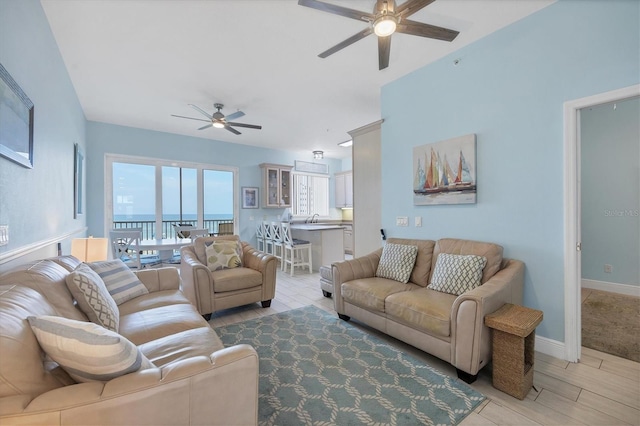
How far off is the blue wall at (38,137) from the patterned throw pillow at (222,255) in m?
1.46

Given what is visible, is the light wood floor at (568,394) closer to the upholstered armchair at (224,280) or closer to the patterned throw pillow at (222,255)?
the upholstered armchair at (224,280)

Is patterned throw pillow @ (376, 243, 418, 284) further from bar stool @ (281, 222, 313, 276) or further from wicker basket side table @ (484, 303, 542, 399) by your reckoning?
bar stool @ (281, 222, 313, 276)

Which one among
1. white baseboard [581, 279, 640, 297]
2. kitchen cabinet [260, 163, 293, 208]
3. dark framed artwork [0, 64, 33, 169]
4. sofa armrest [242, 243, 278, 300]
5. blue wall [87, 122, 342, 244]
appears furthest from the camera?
kitchen cabinet [260, 163, 293, 208]

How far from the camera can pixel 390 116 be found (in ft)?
11.9

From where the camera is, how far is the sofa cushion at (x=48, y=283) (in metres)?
1.36

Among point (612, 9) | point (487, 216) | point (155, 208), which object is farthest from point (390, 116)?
point (155, 208)

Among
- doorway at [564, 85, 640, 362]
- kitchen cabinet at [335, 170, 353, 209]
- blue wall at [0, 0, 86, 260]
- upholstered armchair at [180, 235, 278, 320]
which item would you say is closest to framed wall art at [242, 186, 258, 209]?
kitchen cabinet at [335, 170, 353, 209]

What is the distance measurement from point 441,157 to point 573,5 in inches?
59.1

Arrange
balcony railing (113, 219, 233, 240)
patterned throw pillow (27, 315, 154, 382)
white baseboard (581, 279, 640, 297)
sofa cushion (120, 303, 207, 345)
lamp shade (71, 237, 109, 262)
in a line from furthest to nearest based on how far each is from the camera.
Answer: balcony railing (113, 219, 233, 240) → white baseboard (581, 279, 640, 297) → lamp shade (71, 237, 109, 262) → sofa cushion (120, 303, 207, 345) → patterned throw pillow (27, 315, 154, 382)

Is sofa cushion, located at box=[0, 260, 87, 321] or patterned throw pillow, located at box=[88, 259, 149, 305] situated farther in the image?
patterned throw pillow, located at box=[88, 259, 149, 305]

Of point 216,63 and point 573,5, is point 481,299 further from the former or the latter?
point 216,63

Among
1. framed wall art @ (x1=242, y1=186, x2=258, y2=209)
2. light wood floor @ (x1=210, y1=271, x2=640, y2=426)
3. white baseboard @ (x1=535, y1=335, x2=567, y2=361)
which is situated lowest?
light wood floor @ (x1=210, y1=271, x2=640, y2=426)

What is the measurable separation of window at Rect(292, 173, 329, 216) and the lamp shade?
16.6ft

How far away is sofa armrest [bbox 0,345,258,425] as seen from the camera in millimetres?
839
